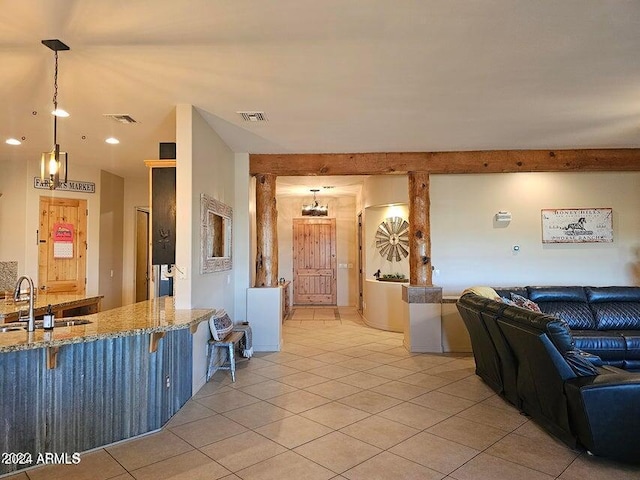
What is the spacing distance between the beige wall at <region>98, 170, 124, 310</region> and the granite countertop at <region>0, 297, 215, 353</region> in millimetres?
3646

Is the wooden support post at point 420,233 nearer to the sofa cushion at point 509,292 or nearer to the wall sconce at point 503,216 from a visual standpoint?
the sofa cushion at point 509,292

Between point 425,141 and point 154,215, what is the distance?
3.49m

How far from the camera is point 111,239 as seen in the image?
23.2 feet

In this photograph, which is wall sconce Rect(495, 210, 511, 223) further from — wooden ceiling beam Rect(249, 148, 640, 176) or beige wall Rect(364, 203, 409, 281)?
beige wall Rect(364, 203, 409, 281)

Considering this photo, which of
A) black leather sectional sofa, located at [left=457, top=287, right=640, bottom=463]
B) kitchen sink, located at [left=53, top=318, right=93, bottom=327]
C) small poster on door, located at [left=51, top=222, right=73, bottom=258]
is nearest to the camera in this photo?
black leather sectional sofa, located at [left=457, top=287, right=640, bottom=463]

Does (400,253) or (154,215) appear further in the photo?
(400,253)

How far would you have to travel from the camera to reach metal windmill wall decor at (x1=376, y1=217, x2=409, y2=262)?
753 centimetres

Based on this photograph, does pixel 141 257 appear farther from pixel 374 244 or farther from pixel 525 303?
pixel 525 303

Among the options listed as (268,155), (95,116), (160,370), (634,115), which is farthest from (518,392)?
(95,116)

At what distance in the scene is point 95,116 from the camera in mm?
4266

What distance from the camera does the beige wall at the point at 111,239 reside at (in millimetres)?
Result: 6789

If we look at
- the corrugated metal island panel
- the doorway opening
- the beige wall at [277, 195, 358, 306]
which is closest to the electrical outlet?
the corrugated metal island panel

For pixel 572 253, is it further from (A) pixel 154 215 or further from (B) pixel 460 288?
(A) pixel 154 215

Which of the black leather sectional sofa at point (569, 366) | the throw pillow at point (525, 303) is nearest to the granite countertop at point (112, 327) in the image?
the black leather sectional sofa at point (569, 366)
